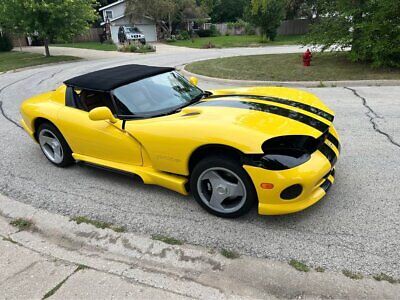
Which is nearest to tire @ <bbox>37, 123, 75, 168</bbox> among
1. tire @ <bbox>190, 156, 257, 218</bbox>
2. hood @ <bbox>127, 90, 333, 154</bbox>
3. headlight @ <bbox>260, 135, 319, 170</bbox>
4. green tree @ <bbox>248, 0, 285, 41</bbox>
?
hood @ <bbox>127, 90, 333, 154</bbox>

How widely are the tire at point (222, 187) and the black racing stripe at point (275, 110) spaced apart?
73 centimetres

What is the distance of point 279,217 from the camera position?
3096 mm

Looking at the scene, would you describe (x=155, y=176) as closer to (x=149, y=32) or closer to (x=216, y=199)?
(x=216, y=199)

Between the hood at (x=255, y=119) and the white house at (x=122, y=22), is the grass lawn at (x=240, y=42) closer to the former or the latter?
the white house at (x=122, y=22)

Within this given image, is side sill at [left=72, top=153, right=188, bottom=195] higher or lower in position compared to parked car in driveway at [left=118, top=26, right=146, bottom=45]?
higher

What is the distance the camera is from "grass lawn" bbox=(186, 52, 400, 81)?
9.68 meters

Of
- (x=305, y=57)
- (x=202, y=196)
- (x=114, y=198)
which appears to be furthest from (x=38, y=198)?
(x=305, y=57)

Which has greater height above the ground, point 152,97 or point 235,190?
point 152,97

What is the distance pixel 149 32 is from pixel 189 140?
4019 cm

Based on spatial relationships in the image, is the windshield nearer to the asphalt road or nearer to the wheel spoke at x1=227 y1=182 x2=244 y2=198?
the asphalt road

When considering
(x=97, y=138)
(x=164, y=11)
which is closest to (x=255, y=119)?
Answer: (x=97, y=138)

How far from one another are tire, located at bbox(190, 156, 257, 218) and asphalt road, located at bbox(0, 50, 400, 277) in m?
0.12

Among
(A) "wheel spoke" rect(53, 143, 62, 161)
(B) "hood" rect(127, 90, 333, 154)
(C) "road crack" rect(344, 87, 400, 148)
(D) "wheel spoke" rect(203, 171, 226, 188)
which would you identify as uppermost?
(B) "hood" rect(127, 90, 333, 154)

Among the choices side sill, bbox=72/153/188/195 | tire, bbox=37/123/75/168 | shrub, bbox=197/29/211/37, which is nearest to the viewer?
side sill, bbox=72/153/188/195
